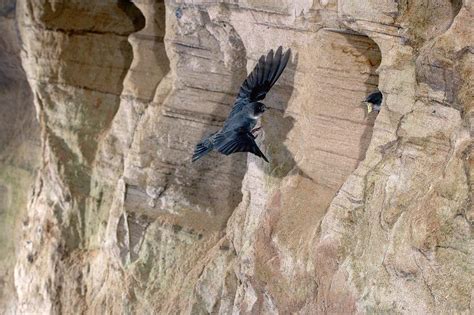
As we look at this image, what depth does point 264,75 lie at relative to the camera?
9.77 ft

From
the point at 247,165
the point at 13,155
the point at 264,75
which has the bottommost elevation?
the point at 13,155

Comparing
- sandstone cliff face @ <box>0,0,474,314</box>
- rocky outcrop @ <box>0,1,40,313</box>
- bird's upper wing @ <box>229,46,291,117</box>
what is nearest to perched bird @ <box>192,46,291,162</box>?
bird's upper wing @ <box>229,46,291,117</box>

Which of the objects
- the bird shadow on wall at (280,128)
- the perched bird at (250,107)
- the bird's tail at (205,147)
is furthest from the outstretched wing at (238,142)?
the bird shadow on wall at (280,128)

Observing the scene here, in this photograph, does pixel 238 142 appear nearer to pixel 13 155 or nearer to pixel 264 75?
pixel 264 75

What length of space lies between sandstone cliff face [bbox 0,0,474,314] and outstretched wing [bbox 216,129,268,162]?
26cm

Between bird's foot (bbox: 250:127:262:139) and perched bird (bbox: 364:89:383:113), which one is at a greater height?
perched bird (bbox: 364:89:383:113)

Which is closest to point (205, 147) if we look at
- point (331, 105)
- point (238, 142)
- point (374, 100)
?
point (238, 142)

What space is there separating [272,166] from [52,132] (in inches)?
68.9

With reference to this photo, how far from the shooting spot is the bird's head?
118 inches

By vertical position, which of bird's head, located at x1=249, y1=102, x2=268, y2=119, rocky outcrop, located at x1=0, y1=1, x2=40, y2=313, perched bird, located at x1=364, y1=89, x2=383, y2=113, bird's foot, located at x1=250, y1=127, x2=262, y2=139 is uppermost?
perched bird, located at x1=364, y1=89, x2=383, y2=113

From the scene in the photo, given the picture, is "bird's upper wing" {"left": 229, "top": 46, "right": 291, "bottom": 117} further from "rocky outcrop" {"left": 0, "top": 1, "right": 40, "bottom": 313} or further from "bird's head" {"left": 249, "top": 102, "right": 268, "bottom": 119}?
"rocky outcrop" {"left": 0, "top": 1, "right": 40, "bottom": 313}

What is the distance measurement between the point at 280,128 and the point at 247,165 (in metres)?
0.37

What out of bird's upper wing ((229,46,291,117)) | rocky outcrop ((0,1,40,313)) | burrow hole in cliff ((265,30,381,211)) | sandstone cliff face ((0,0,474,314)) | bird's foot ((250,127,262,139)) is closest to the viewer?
sandstone cliff face ((0,0,474,314))

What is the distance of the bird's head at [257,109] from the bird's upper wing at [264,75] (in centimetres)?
3
